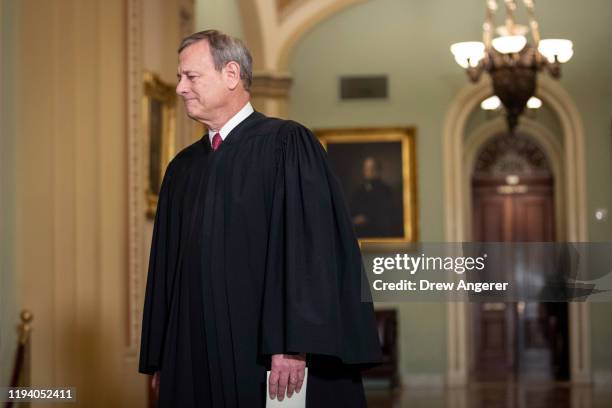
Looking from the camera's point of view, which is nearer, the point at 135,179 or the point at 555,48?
the point at 135,179

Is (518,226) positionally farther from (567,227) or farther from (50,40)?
(50,40)

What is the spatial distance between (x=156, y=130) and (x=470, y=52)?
3841 mm

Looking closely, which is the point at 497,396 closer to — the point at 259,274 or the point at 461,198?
the point at 461,198

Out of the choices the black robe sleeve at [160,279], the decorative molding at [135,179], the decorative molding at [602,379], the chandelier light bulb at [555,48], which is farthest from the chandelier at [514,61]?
the black robe sleeve at [160,279]

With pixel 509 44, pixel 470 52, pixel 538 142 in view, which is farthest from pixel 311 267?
pixel 538 142

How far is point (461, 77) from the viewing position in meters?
13.9

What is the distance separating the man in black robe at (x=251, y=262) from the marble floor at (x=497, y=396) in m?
8.66

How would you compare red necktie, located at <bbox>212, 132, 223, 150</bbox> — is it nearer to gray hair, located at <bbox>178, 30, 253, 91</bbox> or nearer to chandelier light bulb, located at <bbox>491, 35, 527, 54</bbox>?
gray hair, located at <bbox>178, 30, 253, 91</bbox>

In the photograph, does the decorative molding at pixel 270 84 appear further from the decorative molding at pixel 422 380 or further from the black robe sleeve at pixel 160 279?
the black robe sleeve at pixel 160 279

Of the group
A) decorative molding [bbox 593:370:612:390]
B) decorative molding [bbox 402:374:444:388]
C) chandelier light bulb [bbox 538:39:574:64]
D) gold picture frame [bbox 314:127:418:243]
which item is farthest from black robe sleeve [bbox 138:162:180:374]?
decorative molding [bbox 593:370:612:390]

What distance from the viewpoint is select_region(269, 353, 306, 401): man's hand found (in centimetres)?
304

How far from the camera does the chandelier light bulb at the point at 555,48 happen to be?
33.4 feet

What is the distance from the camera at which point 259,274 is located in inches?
126

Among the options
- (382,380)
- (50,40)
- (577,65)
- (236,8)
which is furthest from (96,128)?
(577,65)
